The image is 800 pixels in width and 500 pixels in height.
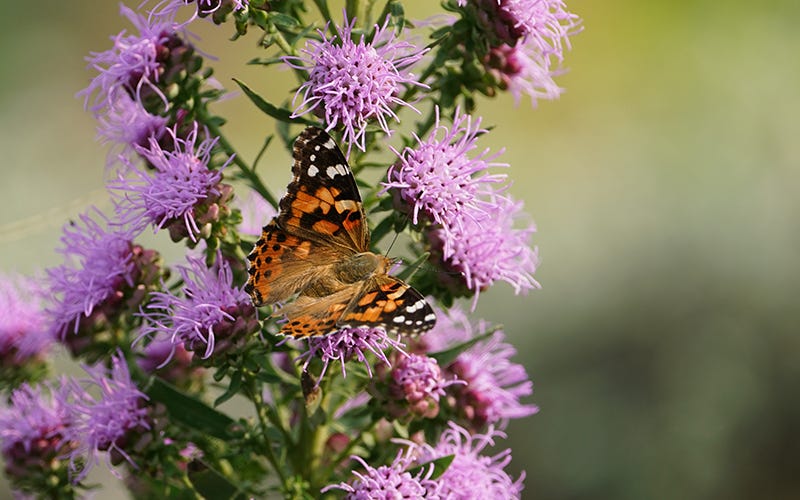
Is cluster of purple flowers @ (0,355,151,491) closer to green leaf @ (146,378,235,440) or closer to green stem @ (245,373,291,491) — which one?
green leaf @ (146,378,235,440)

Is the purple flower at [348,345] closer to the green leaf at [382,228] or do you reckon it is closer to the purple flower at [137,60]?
the green leaf at [382,228]

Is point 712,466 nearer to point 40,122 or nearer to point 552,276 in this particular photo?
point 552,276

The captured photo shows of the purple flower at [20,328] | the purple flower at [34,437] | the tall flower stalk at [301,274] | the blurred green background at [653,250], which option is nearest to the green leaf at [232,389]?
→ the tall flower stalk at [301,274]

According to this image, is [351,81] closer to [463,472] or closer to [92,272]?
[92,272]

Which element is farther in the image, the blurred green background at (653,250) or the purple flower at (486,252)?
the blurred green background at (653,250)

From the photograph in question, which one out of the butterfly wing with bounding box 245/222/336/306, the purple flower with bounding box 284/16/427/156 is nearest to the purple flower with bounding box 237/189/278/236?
the butterfly wing with bounding box 245/222/336/306

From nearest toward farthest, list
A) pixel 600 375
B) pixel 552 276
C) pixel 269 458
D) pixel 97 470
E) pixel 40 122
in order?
pixel 269 458, pixel 97 470, pixel 600 375, pixel 552 276, pixel 40 122

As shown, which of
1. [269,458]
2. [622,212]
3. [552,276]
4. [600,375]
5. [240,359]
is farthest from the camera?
[622,212]

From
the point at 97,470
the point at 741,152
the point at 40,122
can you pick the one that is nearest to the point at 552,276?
the point at 741,152
